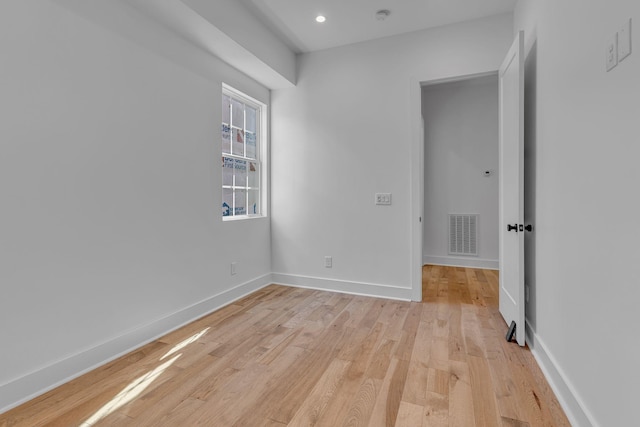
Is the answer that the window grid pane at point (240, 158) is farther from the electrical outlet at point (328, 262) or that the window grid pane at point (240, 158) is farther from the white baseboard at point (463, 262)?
the white baseboard at point (463, 262)

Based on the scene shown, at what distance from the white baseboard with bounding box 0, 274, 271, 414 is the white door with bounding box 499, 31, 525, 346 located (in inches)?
Result: 99.8

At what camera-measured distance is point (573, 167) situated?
158cm

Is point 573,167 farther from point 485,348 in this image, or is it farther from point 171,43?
point 171,43

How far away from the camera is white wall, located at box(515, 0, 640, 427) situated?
1.11m

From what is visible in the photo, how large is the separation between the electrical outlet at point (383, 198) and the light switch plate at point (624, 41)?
232cm

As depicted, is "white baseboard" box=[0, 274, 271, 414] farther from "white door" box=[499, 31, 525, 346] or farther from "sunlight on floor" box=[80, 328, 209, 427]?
"white door" box=[499, 31, 525, 346]

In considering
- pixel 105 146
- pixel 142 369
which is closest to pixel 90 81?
pixel 105 146

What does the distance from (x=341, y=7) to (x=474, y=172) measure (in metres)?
3.21

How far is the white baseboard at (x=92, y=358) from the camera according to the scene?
1.65m

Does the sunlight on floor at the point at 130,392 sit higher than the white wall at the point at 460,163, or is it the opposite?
the white wall at the point at 460,163

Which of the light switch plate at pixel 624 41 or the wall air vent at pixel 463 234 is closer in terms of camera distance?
the light switch plate at pixel 624 41

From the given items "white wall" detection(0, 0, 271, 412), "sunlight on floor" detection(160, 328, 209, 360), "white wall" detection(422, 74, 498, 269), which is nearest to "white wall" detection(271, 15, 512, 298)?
"white wall" detection(0, 0, 271, 412)

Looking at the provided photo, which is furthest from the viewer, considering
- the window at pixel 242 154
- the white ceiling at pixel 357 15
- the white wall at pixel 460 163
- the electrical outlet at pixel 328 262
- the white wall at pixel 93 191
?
the white wall at pixel 460 163

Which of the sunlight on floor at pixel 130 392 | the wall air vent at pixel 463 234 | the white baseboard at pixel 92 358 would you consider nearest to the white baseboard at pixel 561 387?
the sunlight on floor at pixel 130 392
